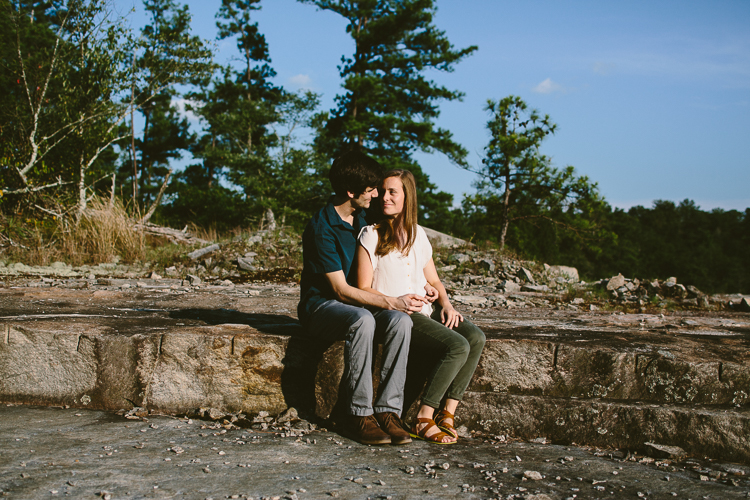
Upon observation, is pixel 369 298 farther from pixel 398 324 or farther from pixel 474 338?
pixel 474 338

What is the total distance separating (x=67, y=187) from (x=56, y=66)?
206cm

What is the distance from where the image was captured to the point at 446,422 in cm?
239

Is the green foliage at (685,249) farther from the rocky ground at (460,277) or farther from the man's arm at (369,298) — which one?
the man's arm at (369,298)

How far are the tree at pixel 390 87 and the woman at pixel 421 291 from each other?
1469cm

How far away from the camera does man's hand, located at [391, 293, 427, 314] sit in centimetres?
246

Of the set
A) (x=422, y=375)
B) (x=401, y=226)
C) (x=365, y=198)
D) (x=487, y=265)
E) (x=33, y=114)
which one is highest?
(x=33, y=114)

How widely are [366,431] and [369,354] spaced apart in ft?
1.10

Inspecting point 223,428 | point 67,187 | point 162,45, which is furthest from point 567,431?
point 162,45

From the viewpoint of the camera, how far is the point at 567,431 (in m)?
2.39

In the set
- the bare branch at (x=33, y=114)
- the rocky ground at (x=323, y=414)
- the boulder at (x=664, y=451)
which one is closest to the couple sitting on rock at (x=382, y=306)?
the rocky ground at (x=323, y=414)

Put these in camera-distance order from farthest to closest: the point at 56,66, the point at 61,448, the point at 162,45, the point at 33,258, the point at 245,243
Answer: the point at 162,45 < the point at 56,66 < the point at 245,243 < the point at 33,258 < the point at 61,448

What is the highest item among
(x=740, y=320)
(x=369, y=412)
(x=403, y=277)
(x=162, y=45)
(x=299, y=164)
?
(x=162, y=45)

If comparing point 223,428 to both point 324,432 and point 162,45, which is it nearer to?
point 324,432

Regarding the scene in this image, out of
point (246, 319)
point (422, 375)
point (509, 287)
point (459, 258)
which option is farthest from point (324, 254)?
point (459, 258)
